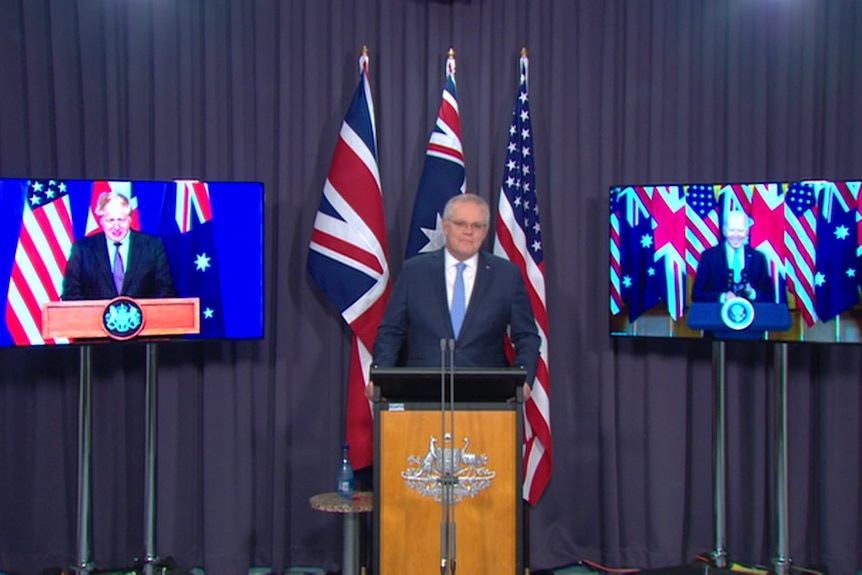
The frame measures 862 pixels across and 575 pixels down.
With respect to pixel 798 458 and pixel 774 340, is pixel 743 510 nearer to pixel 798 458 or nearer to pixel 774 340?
pixel 798 458

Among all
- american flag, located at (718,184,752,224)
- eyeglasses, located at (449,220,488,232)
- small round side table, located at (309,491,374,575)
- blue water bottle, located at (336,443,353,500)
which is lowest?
small round side table, located at (309,491,374,575)

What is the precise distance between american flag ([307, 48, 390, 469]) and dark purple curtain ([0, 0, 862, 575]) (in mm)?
274

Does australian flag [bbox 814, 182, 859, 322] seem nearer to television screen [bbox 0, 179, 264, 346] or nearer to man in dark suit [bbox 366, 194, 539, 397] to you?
man in dark suit [bbox 366, 194, 539, 397]

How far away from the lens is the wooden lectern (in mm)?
3059

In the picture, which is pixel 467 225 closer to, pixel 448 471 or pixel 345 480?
pixel 448 471

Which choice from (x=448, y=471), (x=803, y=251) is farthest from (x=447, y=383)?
(x=803, y=251)

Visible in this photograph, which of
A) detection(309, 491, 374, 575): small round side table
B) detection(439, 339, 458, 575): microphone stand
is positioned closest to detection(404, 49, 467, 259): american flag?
detection(309, 491, 374, 575): small round side table

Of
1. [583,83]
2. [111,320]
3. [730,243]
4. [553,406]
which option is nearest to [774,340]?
[730,243]

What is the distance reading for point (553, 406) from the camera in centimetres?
455

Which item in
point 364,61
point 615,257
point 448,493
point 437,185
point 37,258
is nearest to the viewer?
point 448,493

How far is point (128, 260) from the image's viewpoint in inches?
143

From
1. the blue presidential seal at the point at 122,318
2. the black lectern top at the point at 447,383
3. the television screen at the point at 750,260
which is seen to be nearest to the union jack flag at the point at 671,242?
the television screen at the point at 750,260

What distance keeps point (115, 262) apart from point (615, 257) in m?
2.25

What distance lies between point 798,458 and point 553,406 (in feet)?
4.16
